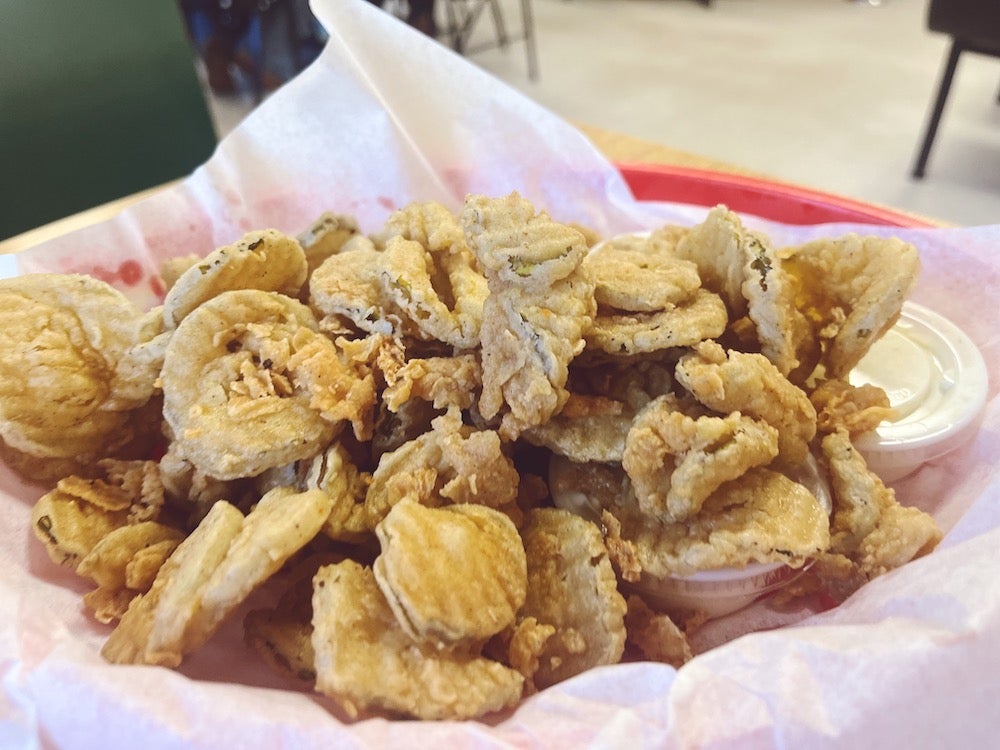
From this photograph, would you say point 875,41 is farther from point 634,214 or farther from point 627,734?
point 627,734

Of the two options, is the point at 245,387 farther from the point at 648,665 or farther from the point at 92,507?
the point at 648,665

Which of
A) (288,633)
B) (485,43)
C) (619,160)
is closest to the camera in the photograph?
(288,633)

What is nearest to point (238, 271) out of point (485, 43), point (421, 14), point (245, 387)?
point (245, 387)

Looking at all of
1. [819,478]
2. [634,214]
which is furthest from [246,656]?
[634,214]

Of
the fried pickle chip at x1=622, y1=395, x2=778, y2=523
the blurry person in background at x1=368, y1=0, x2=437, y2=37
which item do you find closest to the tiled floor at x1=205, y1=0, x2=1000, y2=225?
the blurry person in background at x1=368, y1=0, x2=437, y2=37

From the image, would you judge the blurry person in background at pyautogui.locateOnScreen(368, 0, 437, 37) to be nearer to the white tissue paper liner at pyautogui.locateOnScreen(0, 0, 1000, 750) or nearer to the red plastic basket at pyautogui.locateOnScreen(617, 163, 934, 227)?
the red plastic basket at pyautogui.locateOnScreen(617, 163, 934, 227)

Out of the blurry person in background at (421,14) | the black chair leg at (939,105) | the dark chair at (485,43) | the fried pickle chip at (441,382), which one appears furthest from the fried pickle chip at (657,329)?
the blurry person in background at (421,14)

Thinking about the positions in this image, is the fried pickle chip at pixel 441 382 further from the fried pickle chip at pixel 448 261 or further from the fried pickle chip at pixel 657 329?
the fried pickle chip at pixel 657 329

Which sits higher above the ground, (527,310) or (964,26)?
(527,310)
